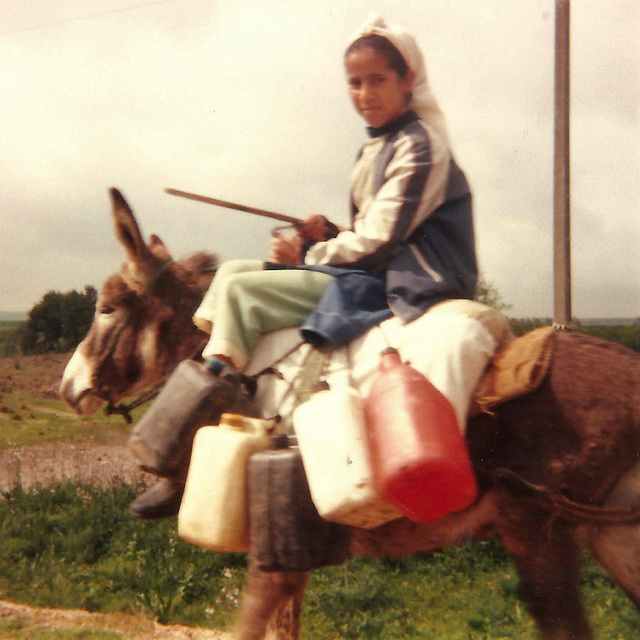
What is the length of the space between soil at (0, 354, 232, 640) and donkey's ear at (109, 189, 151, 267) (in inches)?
79.2

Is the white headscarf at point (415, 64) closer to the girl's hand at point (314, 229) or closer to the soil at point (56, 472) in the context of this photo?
the girl's hand at point (314, 229)

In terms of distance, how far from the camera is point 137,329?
294cm

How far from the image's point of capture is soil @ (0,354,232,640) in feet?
13.4

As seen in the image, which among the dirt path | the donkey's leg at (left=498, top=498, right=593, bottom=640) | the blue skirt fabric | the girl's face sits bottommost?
the dirt path

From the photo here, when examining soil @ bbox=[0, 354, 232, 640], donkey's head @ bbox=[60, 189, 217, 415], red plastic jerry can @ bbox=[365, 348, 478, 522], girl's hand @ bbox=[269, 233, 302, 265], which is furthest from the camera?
soil @ bbox=[0, 354, 232, 640]

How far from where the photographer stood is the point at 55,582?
4.54 metres

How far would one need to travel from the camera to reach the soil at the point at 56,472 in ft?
13.4

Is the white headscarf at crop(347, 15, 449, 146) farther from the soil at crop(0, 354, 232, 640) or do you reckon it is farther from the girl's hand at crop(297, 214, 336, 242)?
the soil at crop(0, 354, 232, 640)

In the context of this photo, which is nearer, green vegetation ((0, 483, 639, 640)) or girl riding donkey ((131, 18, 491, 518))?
girl riding donkey ((131, 18, 491, 518))

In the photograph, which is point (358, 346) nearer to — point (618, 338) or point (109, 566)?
point (618, 338)

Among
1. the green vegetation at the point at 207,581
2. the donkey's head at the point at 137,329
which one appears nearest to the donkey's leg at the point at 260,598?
the donkey's head at the point at 137,329

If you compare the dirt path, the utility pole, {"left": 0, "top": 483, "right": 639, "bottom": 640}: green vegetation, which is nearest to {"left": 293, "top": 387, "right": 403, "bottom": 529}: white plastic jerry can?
the utility pole

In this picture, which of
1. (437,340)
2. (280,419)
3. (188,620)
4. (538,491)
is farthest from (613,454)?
(188,620)

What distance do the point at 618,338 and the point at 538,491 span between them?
67.2 inches
